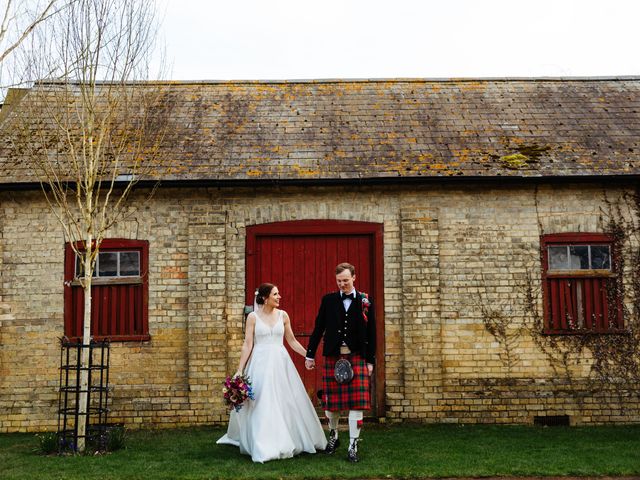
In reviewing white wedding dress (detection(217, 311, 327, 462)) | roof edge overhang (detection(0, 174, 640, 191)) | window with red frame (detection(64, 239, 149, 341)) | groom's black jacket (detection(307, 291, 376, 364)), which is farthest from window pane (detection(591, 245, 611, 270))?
window with red frame (detection(64, 239, 149, 341))

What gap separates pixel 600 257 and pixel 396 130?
12.2ft

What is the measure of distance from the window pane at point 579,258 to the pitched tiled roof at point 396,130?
3.79 feet

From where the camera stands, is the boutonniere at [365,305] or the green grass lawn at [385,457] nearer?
the green grass lawn at [385,457]

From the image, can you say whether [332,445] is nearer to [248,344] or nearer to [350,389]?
[350,389]

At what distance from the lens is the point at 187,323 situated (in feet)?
34.1

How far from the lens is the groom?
297 inches

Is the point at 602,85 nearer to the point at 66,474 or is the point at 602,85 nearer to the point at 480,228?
the point at 480,228

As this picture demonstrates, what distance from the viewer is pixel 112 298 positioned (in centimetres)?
1043

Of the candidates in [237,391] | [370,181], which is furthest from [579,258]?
[237,391]

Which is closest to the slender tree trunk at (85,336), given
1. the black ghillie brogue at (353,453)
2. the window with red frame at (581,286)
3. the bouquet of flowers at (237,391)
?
the bouquet of flowers at (237,391)

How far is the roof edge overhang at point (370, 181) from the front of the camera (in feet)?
33.7

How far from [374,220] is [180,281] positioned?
3031 mm

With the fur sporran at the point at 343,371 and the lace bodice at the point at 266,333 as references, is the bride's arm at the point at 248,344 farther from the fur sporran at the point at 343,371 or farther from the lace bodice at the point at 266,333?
the fur sporran at the point at 343,371

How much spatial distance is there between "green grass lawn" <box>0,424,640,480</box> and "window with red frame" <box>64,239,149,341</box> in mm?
1627
